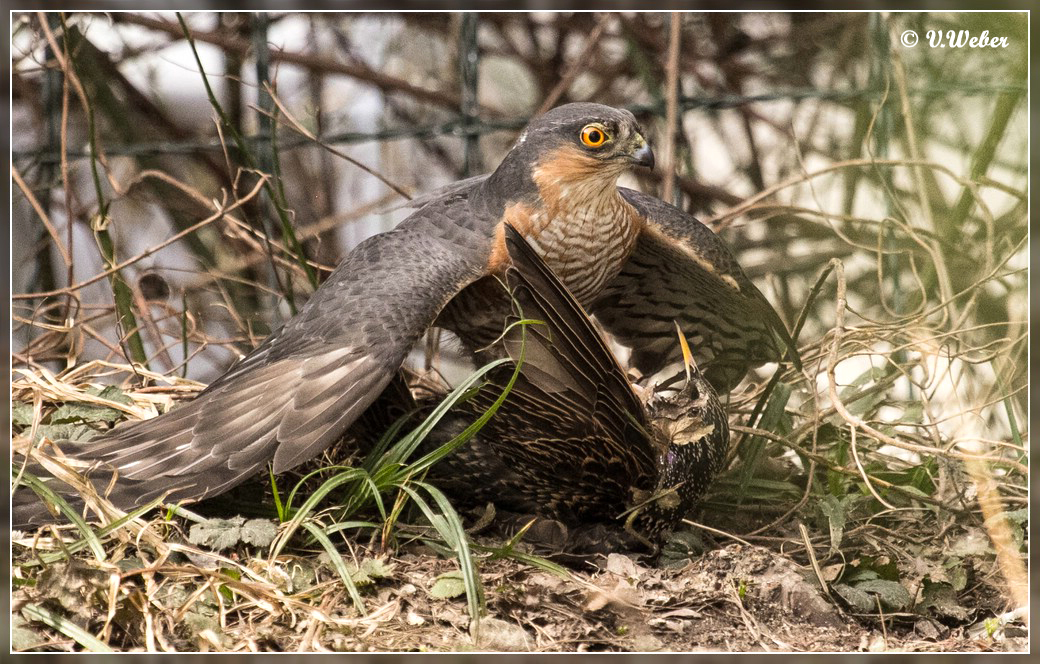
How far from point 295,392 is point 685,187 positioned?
84.9 inches

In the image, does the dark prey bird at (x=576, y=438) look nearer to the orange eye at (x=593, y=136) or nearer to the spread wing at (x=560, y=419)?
the spread wing at (x=560, y=419)

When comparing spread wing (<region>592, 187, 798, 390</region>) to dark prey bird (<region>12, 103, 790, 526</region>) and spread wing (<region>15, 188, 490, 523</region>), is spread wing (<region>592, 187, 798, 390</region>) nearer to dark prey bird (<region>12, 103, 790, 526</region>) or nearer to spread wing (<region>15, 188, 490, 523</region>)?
dark prey bird (<region>12, 103, 790, 526</region>)

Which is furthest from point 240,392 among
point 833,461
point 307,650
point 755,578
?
point 833,461

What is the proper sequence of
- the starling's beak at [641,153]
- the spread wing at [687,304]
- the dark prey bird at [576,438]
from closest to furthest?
1. the dark prey bird at [576,438]
2. the starling's beak at [641,153]
3. the spread wing at [687,304]

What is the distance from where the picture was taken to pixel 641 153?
7.82 feet

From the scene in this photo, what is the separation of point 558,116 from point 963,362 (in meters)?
Answer: 1.26

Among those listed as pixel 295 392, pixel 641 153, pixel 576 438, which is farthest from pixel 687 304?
pixel 295 392

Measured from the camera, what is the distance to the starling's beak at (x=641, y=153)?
2375mm

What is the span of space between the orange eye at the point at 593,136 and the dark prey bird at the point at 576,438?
497 millimetres

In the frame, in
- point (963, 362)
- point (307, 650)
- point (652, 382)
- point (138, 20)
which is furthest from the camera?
point (138, 20)

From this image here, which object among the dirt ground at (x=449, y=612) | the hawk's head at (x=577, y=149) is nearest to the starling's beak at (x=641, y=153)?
the hawk's head at (x=577, y=149)

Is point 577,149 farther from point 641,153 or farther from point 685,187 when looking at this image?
point 685,187

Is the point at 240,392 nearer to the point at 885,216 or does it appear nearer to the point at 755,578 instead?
the point at 755,578

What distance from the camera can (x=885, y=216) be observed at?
119 inches
